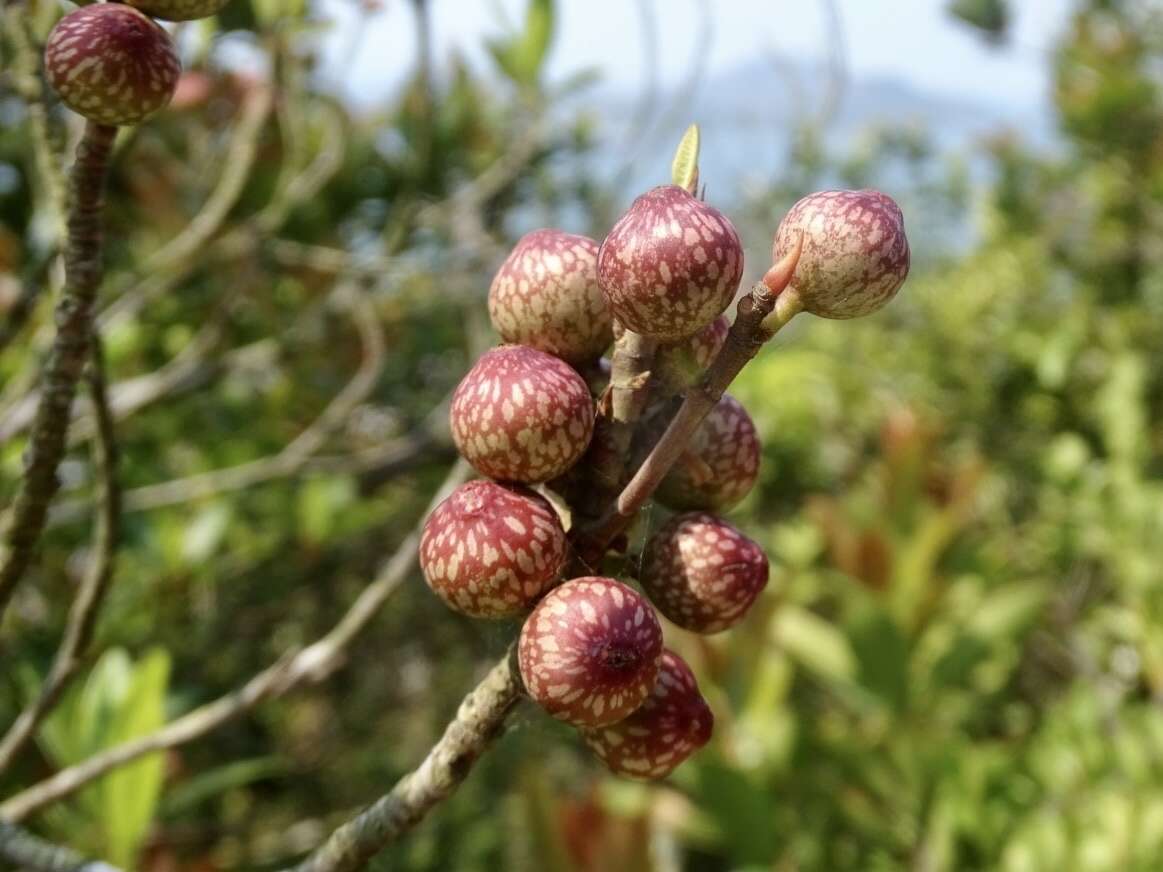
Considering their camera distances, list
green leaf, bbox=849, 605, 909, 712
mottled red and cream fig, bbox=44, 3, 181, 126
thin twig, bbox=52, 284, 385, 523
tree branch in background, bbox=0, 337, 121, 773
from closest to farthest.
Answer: mottled red and cream fig, bbox=44, 3, 181, 126 < tree branch in background, bbox=0, 337, 121, 773 < thin twig, bbox=52, 284, 385, 523 < green leaf, bbox=849, 605, 909, 712

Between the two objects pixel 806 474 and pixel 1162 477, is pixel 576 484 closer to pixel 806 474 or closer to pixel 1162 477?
pixel 806 474

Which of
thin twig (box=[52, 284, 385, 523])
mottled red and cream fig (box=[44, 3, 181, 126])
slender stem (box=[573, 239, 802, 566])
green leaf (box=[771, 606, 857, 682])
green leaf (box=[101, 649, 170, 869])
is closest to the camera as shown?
slender stem (box=[573, 239, 802, 566])

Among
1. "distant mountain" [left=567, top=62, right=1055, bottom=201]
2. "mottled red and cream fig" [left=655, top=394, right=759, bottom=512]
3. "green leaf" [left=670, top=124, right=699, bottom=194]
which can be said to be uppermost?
"green leaf" [left=670, top=124, right=699, bottom=194]

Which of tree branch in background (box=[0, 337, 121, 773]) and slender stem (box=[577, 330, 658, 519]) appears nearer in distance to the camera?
slender stem (box=[577, 330, 658, 519])

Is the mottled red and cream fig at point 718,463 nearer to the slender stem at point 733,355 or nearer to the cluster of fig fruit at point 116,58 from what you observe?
the slender stem at point 733,355

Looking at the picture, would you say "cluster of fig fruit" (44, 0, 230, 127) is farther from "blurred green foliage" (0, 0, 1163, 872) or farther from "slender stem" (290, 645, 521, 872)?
"blurred green foliage" (0, 0, 1163, 872)

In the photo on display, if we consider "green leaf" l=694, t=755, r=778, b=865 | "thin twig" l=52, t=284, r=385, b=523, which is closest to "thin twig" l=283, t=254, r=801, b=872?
"thin twig" l=52, t=284, r=385, b=523

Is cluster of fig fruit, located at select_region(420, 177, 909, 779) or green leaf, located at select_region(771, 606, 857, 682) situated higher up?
cluster of fig fruit, located at select_region(420, 177, 909, 779)
